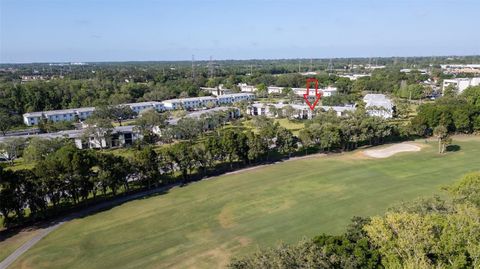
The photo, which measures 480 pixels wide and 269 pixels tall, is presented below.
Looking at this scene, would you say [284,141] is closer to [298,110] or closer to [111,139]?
[111,139]

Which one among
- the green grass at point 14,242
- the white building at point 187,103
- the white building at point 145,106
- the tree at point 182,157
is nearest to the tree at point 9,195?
the green grass at point 14,242

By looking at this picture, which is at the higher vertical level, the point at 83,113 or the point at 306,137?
the point at 306,137

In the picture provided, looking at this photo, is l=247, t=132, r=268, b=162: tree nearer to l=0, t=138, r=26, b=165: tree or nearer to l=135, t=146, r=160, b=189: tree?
l=135, t=146, r=160, b=189: tree

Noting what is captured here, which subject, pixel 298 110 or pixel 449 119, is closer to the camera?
pixel 449 119

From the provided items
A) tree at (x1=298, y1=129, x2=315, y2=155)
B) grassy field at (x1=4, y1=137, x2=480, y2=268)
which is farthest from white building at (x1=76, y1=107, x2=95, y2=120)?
tree at (x1=298, y1=129, x2=315, y2=155)

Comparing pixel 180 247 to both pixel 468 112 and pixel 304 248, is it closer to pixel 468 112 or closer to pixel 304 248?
pixel 304 248

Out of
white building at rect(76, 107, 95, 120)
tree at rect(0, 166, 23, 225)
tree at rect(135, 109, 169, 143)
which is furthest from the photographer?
white building at rect(76, 107, 95, 120)

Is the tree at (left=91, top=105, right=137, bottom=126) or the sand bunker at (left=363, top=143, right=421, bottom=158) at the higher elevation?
the tree at (left=91, top=105, right=137, bottom=126)

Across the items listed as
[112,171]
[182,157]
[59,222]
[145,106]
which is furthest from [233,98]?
[59,222]
